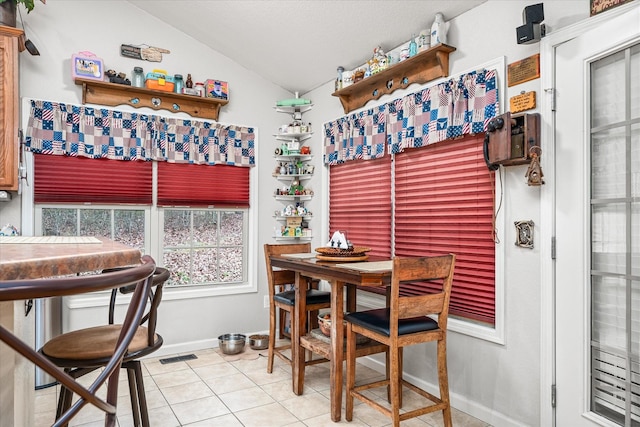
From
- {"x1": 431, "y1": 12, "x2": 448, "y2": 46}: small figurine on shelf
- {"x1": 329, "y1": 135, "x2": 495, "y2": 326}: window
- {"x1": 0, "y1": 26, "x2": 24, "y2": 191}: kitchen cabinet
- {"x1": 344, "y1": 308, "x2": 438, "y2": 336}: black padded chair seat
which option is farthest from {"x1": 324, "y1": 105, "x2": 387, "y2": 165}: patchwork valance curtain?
{"x1": 0, "y1": 26, "x2": 24, "y2": 191}: kitchen cabinet

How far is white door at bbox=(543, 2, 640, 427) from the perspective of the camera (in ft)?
6.08

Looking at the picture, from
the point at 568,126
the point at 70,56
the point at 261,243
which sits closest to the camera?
the point at 568,126

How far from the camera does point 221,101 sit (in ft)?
13.0

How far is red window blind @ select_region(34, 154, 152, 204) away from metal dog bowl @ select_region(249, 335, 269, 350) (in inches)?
63.4

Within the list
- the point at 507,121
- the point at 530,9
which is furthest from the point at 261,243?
the point at 530,9

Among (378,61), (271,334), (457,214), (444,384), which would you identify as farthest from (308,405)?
(378,61)

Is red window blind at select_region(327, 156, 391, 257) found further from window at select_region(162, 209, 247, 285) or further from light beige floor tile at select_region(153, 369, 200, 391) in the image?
light beige floor tile at select_region(153, 369, 200, 391)

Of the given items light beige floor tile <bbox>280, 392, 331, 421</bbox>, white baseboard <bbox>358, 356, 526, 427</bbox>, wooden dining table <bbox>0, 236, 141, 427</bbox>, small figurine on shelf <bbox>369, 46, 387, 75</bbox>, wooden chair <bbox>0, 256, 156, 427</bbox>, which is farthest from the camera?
small figurine on shelf <bbox>369, 46, 387, 75</bbox>

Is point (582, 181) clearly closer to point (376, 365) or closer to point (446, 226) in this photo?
point (446, 226)

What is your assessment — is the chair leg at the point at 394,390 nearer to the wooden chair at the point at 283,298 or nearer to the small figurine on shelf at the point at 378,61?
the wooden chair at the point at 283,298

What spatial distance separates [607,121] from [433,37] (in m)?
1.24

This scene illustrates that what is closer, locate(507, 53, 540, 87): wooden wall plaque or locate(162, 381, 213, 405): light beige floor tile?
locate(507, 53, 540, 87): wooden wall plaque

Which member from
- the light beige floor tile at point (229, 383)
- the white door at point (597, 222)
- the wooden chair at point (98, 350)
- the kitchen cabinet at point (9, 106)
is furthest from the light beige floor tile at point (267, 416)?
the kitchen cabinet at point (9, 106)

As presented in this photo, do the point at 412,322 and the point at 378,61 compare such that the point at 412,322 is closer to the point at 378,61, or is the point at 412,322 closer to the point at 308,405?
the point at 308,405
